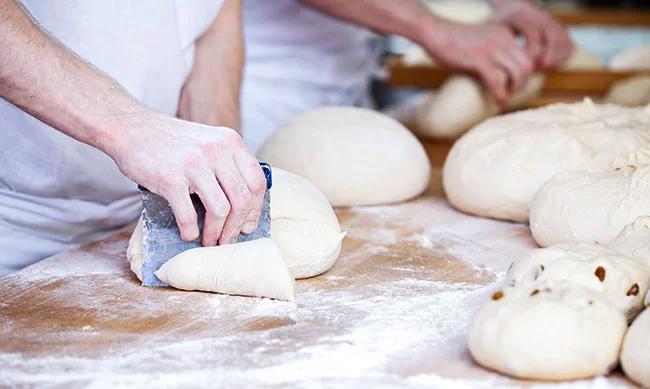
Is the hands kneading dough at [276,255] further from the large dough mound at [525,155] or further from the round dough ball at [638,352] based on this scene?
the round dough ball at [638,352]

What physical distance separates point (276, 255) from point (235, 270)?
75 millimetres

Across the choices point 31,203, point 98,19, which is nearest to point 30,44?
point 98,19

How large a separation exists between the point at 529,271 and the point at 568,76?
73.6 inches

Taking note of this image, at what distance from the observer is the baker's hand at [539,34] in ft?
9.50

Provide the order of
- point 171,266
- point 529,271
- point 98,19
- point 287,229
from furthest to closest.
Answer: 1. point 98,19
2. point 287,229
3. point 171,266
4. point 529,271

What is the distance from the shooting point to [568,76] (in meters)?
3.12

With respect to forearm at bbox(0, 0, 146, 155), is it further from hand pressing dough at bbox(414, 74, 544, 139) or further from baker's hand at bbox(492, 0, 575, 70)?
baker's hand at bbox(492, 0, 575, 70)

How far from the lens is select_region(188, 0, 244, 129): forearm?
2.19 metres

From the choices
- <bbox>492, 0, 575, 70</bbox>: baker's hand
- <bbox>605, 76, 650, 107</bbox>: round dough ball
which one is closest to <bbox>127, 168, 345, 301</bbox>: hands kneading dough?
<bbox>492, 0, 575, 70</bbox>: baker's hand

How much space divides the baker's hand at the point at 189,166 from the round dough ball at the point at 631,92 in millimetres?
1778

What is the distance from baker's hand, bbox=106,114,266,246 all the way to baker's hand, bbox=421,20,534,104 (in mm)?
1321

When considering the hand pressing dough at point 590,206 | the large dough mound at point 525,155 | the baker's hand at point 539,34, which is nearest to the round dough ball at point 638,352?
the hand pressing dough at point 590,206

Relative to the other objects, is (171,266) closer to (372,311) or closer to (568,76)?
(372,311)

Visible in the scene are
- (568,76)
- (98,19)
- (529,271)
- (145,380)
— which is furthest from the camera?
(568,76)
